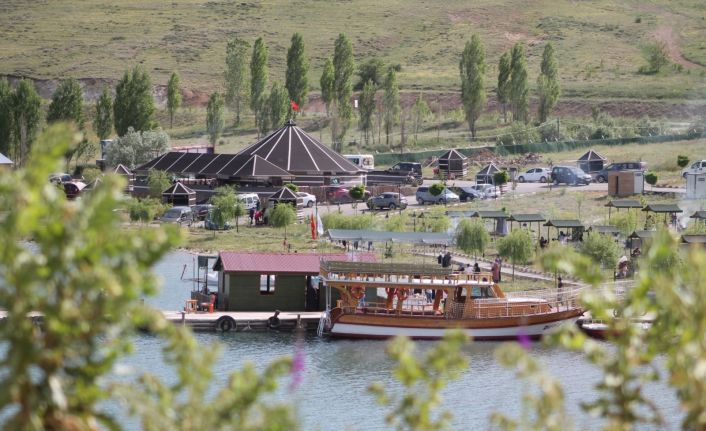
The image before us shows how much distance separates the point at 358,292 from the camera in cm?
4044

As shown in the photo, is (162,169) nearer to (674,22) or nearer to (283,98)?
(283,98)

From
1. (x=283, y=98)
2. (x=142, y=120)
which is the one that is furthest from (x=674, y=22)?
(x=142, y=120)

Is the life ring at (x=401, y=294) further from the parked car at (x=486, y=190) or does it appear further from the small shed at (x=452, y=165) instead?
the small shed at (x=452, y=165)

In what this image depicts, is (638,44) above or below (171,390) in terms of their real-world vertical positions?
above

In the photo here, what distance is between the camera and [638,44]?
144875mm

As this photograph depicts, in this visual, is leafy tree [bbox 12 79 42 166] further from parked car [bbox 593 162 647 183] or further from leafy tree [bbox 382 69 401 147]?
parked car [bbox 593 162 647 183]

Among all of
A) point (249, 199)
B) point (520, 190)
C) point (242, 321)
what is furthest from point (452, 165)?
point (242, 321)

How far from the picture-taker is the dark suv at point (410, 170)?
84.1 meters

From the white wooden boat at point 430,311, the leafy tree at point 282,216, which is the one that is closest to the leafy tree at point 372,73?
the leafy tree at point 282,216

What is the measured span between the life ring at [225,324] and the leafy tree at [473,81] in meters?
68.3

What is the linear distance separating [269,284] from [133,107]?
5742cm

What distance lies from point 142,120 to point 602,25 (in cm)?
6954

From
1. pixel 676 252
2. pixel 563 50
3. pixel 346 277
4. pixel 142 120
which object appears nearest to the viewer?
pixel 346 277

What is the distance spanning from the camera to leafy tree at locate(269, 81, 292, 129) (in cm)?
10330
